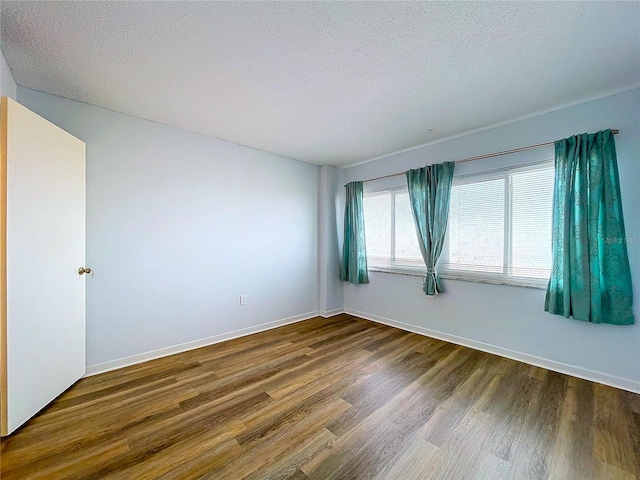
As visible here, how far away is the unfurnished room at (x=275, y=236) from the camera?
145 centimetres

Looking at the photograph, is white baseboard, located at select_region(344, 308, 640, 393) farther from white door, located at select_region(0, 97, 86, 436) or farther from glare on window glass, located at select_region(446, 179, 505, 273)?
white door, located at select_region(0, 97, 86, 436)

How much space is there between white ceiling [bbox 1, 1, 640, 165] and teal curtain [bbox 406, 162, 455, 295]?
2.28ft

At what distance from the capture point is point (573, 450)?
4.90 ft

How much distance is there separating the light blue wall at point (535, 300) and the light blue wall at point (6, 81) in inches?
147

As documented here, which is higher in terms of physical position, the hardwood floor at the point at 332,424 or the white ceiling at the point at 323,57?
the white ceiling at the point at 323,57

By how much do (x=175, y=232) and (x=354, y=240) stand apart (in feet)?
8.21

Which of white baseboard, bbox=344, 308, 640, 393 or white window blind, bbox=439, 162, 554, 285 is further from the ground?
white window blind, bbox=439, 162, 554, 285

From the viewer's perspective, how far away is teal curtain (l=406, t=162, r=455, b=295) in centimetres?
310

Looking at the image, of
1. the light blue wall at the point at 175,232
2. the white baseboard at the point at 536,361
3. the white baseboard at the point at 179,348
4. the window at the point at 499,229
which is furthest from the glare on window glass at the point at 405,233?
the white baseboard at the point at 179,348

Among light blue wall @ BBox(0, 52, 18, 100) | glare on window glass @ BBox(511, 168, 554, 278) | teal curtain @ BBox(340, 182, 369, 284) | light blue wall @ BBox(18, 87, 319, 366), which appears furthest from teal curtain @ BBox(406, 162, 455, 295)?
light blue wall @ BBox(0, 52, 18, 100)

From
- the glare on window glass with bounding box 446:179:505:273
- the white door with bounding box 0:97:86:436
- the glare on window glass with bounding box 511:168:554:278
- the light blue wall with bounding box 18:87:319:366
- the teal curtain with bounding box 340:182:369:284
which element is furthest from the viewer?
the teal curtain with bounding box 340:182:369:284

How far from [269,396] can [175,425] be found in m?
0.65

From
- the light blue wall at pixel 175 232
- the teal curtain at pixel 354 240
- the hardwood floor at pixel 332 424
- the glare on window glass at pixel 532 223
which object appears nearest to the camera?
the hardwood floor at pixel 332 424

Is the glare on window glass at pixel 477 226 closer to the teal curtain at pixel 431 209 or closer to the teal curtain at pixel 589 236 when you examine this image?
the teal curtain at pixel 431 209
